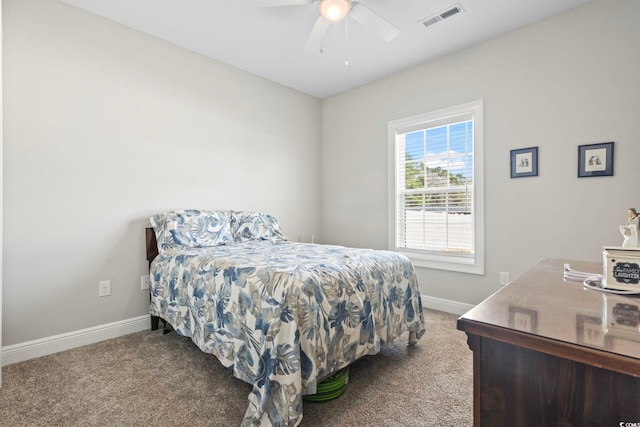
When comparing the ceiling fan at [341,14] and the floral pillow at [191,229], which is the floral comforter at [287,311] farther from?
the ceiling fan at [341,14]

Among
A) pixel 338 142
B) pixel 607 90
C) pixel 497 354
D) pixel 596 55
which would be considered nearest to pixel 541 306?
pixel 497 354

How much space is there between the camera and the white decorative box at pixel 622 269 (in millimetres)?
991

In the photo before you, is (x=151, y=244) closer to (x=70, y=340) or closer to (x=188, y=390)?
(x=70, y=340)

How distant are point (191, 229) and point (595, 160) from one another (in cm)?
337

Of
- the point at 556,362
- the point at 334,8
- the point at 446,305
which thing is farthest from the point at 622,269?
the point at 446,305

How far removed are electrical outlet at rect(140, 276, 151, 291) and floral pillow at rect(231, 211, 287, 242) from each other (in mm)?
854

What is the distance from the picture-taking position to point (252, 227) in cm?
321

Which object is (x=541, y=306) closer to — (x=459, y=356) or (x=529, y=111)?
(x=459, y=356)

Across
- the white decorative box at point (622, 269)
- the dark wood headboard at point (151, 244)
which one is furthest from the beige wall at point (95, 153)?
the white decorative box at point (622, 269)

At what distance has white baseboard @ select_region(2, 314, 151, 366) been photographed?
218 cm

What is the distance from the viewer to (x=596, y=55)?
240 cm

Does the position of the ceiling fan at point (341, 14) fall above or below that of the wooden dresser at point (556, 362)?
above

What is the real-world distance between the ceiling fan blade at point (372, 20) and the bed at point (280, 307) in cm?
168

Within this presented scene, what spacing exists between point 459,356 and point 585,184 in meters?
1.70
